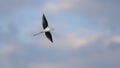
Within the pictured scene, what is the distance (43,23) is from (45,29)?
1880 millimetres

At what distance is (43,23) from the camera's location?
57.3m

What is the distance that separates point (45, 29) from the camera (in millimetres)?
56750

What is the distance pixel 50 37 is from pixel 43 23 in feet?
14.5

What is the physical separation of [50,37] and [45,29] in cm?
294

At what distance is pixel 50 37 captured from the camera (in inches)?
2290
